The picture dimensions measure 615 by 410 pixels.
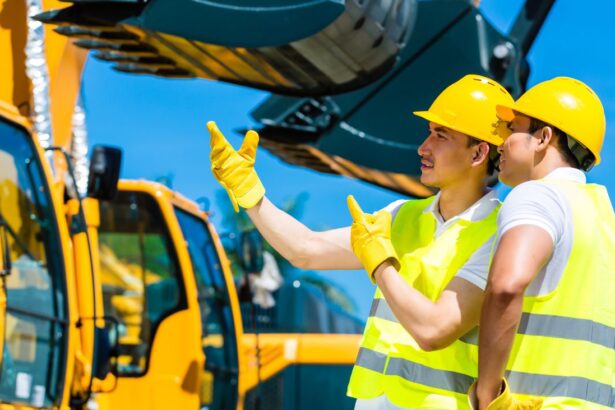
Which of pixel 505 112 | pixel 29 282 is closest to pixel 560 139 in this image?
pixel 505 112

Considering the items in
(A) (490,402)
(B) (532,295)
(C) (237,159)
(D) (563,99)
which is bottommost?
(A) (490,402)

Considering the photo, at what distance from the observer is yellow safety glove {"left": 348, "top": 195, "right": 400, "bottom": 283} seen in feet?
8.61

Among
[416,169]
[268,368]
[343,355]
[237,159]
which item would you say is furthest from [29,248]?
[416,169]

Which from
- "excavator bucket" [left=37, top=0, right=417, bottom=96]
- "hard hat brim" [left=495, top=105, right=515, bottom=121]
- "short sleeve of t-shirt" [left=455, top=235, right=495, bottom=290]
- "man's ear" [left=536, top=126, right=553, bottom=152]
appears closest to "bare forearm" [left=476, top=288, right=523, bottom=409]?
"short sleeve of t-shirt" [left=455, top=235, right=495, bottom=290]

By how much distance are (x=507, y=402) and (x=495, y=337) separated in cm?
14

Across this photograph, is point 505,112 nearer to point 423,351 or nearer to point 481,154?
point 481,154

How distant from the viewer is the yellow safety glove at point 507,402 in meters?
2.39

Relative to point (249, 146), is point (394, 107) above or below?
below

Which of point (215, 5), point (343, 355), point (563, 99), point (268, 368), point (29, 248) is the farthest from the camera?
point (343, 355)

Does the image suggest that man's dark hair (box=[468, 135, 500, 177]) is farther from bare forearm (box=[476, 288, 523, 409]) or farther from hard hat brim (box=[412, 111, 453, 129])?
bare forearm (box=[476, 288, 523, 409])

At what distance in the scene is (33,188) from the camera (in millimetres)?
4953

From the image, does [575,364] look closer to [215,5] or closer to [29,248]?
[29,248]

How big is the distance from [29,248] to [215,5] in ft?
5.86

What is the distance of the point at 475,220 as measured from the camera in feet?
9.37
